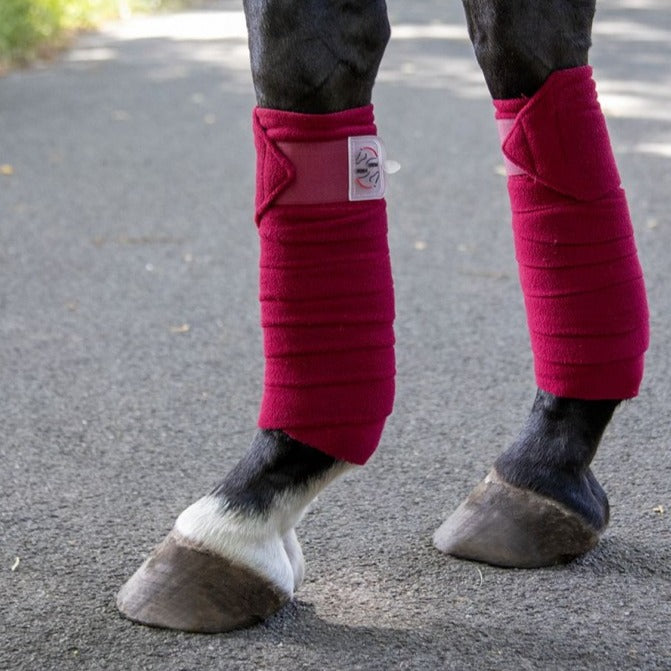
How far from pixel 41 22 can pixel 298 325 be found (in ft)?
23.4

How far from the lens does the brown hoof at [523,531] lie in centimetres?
167

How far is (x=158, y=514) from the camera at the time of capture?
1912 millimetres

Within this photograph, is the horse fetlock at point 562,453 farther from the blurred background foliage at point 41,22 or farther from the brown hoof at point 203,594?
the blurred background foliage at point 41,22

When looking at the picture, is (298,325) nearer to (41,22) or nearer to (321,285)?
(321,285)

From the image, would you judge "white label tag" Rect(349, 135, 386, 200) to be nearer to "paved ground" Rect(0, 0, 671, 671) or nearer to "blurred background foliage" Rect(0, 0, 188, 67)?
"paved ground" Rect(0, 0, 671, 671)

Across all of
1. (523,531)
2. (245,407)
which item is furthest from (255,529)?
(245,407)

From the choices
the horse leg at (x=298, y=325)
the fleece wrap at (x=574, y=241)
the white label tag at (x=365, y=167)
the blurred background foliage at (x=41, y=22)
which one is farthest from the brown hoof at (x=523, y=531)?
the blurred background foliage at (x=41, y=22)

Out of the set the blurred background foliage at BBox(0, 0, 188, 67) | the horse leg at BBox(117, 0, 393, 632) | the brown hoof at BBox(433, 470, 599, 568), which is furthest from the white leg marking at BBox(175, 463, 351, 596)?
the blurred background foliage at BBox(0, 0, 188, 67)

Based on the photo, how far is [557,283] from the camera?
164 centimetres

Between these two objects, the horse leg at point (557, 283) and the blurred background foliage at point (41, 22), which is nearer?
the horse leg at point (557, 283)

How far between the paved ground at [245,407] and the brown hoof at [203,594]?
0.8 inches

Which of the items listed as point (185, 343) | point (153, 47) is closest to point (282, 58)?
point (185, 343)

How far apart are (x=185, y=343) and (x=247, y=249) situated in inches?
33.4

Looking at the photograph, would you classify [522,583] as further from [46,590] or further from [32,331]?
[32,331]
